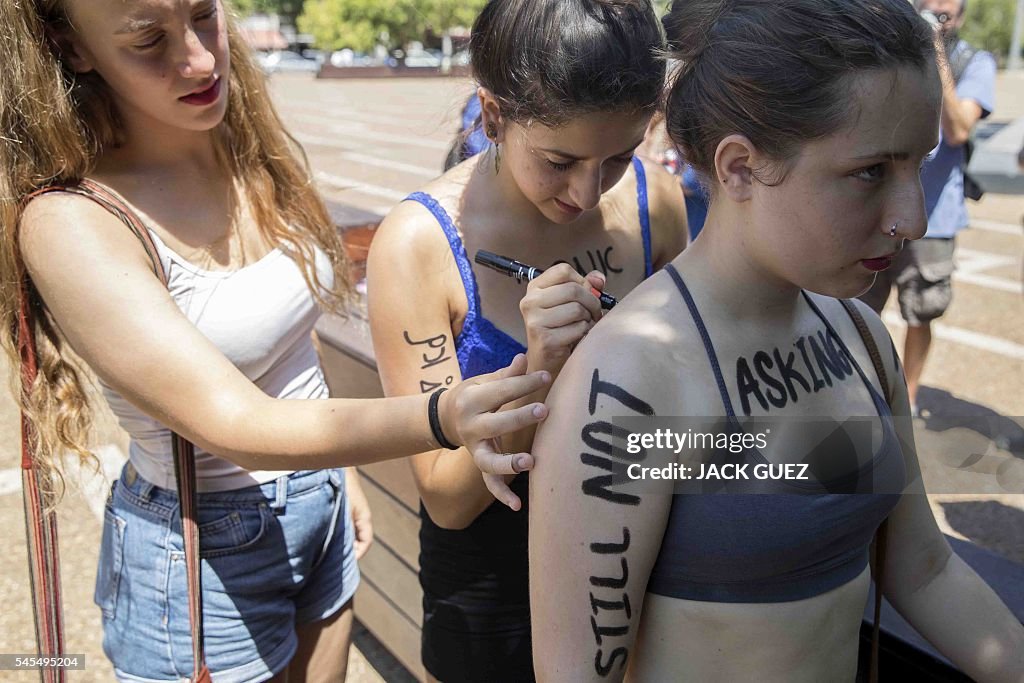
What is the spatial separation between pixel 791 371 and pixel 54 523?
4.26ft

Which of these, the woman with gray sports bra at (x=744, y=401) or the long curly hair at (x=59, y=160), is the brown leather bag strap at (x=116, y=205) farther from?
the woman with gray sports bra at (x=744, y=401)

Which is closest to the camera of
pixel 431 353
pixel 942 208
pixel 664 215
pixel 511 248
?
pixel 431 353

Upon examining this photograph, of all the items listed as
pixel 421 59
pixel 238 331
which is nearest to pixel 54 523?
pixel 238 331

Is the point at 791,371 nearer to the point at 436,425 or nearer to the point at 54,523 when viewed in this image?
the point at 436,425

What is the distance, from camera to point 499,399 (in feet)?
4.25

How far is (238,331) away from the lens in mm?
1692

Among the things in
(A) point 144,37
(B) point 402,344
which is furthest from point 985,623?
(A) point 144,37

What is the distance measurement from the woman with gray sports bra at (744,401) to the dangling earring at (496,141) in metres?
0.41

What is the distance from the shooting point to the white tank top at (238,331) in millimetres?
1664

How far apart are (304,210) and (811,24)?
1.17 meters

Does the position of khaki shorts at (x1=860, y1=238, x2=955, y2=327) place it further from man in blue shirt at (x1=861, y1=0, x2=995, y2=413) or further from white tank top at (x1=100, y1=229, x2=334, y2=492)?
white tank top at (x1=100, y1=229, x2=334, y2=492)

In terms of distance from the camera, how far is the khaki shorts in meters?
4.33

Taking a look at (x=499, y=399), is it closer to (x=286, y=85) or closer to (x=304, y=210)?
(x=304, y=210)

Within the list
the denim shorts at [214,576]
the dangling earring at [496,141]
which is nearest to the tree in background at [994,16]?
the dangling earring at [496,141]
